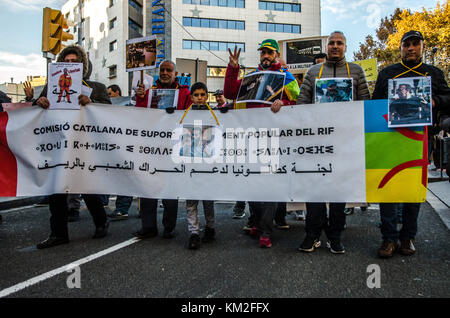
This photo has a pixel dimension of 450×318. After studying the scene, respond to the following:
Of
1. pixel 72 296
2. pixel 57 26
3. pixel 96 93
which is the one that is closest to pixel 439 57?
pixel 57 26

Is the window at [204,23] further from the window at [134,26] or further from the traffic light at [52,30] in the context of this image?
the traffic light at [52,30]

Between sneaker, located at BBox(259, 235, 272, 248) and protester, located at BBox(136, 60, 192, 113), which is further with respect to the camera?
protester, located at BBox(136, 60, 192, 113)

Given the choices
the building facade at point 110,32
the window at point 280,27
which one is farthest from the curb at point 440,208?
the window at point 280,27

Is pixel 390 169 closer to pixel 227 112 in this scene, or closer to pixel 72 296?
pixel 227 112

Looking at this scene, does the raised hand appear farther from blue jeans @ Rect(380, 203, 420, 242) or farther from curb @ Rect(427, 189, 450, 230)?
curb @ Rect(427, 189, 450, 230)

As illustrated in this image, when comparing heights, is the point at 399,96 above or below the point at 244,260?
above

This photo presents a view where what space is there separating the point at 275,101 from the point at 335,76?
28.1 inches

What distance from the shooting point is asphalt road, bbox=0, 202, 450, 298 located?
8.65 feet

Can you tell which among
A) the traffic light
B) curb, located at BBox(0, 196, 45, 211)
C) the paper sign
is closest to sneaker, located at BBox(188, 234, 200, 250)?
the paper sign

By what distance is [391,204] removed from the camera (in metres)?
3.48

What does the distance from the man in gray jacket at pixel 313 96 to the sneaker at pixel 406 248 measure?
581mm

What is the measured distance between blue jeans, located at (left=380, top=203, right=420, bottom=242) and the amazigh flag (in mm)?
130

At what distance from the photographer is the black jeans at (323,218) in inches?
142
